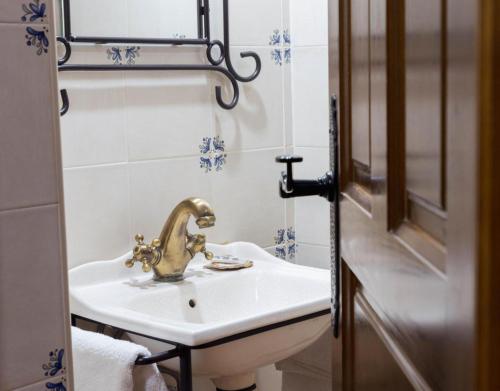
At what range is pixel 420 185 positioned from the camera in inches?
23.4

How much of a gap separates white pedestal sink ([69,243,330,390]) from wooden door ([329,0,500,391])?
639 millimetres

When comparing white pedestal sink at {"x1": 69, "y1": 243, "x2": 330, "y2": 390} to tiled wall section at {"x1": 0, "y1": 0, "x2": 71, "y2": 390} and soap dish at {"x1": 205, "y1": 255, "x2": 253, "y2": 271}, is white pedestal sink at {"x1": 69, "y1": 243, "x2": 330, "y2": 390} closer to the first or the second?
soap dish at {"x1": 205, "y1": 255, "x2": 253, "y2": 271}

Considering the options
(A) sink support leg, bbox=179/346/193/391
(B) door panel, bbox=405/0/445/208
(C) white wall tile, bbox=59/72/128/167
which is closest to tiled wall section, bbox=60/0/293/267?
(C) white wall tile, bbox=59/72/128/167

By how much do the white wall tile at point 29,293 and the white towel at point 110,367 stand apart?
1.63ft

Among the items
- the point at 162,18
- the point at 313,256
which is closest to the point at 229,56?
the point at 162,18

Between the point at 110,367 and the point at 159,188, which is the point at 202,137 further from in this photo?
the point at 110,367

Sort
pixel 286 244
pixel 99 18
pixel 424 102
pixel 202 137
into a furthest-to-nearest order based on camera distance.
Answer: pixel 286 244 < pixel 202 137 < pixel 99 18 < pixel 424 102

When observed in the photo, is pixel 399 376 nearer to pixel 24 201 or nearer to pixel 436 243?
pixel 436 243

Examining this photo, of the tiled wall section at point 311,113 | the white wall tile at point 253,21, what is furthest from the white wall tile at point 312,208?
the white wall tile at point 253,21

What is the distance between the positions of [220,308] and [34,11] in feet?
3.51

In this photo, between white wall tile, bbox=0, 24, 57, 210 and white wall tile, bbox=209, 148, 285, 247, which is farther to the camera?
white wall tile, bbox=209, 148, 285, 247

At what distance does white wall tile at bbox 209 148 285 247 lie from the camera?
6.96 ft

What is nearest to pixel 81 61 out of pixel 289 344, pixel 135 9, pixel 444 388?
pixel 135 9

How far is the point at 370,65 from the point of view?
75 centimetres
